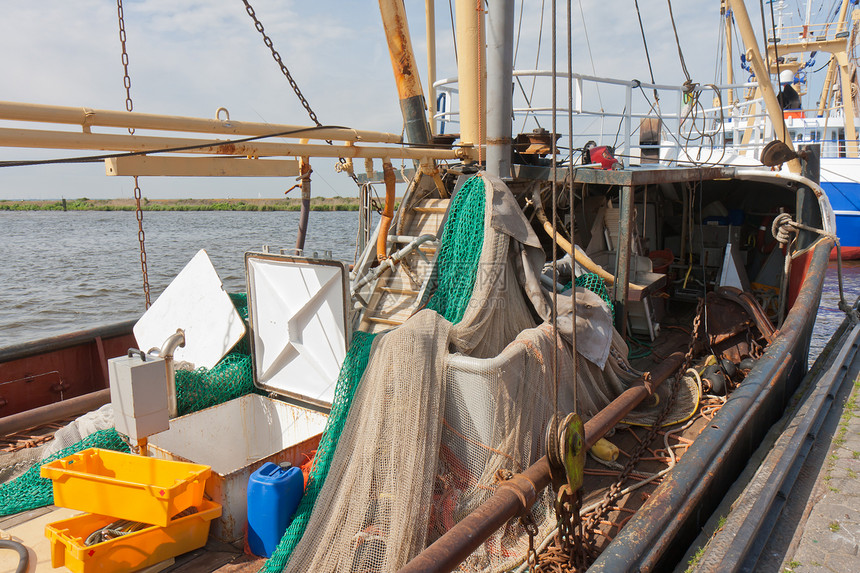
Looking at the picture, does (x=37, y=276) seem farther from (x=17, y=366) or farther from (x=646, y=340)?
(x=646, y=340)

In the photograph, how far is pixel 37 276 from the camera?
19.5 m

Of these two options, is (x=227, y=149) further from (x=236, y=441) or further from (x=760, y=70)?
(x=760, y=70)

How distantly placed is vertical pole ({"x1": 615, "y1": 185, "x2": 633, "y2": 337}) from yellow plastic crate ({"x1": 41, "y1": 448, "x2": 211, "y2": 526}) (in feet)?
12.5

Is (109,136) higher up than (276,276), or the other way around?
(109,136)

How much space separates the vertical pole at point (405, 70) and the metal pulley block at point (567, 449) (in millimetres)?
3815

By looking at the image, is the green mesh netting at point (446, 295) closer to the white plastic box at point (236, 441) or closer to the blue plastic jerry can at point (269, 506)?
the blue plastic jerry can at point (269, 506)

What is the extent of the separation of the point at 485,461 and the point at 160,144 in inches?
107

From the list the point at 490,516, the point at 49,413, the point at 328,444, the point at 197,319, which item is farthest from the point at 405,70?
the point at 49,413

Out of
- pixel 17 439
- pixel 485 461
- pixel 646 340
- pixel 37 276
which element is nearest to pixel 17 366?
pixel 17 439

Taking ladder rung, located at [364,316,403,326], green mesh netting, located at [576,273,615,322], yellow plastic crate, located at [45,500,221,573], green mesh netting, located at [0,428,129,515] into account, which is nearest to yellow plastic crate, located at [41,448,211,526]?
yellow plastic crate, located at [45,500,221,573]

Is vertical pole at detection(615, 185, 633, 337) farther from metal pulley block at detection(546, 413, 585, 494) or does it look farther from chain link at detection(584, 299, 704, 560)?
metal pulley block at detection(546, 413, 585, 494)

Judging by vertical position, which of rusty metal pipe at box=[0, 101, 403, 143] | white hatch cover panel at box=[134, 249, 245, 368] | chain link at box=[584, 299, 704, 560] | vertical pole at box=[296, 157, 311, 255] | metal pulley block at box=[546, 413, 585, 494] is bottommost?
chain link at box=[584, 299, 704, 560]

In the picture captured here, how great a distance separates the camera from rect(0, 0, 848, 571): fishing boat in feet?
9.87

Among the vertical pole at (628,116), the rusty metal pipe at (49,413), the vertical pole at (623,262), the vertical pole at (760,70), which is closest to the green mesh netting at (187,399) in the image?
the rusty metal pipe at (49,413)
